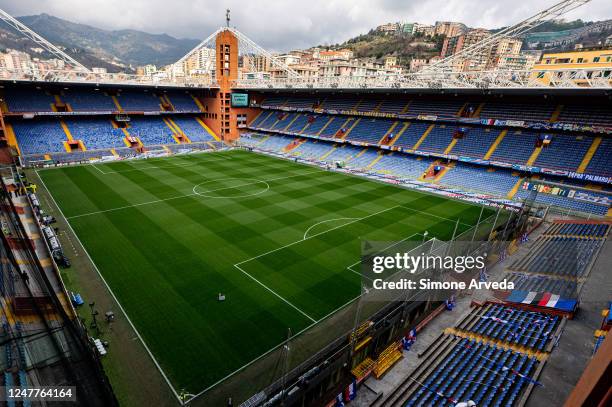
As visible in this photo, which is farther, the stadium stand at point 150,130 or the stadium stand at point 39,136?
the stadium stand at point 150,130

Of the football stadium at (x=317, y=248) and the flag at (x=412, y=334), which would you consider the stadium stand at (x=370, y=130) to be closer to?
the football stadium at (x=317, y=248)

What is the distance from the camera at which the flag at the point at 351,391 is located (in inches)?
451

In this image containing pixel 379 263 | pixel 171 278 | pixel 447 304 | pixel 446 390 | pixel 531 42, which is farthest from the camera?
pixel 531 42

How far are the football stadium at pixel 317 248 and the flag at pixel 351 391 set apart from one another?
0.16ft

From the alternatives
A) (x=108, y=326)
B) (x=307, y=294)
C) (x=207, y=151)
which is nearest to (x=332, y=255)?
(x=307, y=294)

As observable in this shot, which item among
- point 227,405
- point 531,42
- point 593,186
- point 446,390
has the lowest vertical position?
point 227,405

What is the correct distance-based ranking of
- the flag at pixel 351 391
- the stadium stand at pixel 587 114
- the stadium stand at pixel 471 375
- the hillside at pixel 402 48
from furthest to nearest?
the hillside at pixel 402 48
the stadium stand at pixel 587 114
the flag at pixel 351 391
the stadium stand at pixel 471 375

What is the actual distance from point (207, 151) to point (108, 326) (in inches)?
1690

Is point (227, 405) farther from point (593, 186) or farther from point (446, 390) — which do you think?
point (593, 186)

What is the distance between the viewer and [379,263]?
70.6 ft

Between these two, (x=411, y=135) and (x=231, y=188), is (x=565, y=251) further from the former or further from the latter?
(x=231, y=188)

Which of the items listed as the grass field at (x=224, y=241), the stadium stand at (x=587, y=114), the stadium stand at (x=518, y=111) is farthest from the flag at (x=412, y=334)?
the stadium stand at (x=518, y=111)

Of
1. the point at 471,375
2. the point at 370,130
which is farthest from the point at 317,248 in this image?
the point at 370,130

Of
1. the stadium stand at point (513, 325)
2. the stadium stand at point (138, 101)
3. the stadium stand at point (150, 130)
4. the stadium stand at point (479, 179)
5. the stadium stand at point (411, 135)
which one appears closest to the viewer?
the stadium stand at point (513, 325)
